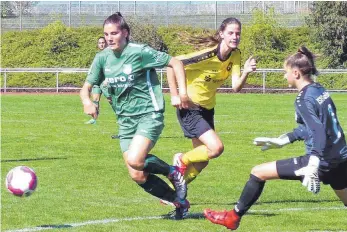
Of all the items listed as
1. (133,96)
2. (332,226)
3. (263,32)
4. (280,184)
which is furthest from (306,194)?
(263,32)

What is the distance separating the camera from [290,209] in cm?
885

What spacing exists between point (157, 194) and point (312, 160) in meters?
2.16

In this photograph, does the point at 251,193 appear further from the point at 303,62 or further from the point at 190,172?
the point at 190,172

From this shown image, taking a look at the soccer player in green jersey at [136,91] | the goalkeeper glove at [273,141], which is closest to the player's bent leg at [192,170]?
the soccer player in green jersey at [136,91]

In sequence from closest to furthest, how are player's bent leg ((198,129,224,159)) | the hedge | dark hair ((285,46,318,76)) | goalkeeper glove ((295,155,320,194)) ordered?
goalkeeper glove ((295,155,320,194))
dark hair ((285,46,318,76))
player's bent leg ((198,129,224,159))
the hedge

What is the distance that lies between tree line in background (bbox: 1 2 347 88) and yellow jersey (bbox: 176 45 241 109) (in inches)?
1184

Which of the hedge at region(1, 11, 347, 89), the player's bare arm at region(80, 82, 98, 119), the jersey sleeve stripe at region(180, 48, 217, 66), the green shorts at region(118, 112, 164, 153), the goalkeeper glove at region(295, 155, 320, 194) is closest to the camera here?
the goalkeeper glove at region(295, 155, 320, 194)

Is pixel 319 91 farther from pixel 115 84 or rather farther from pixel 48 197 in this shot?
pixel 48 197

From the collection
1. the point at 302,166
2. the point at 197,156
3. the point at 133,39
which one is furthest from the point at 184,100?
the point at 133,39

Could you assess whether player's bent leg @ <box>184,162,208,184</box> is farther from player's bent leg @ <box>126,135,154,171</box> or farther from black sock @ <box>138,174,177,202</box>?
player's bent leg @ <box>126,135,154,171</box>

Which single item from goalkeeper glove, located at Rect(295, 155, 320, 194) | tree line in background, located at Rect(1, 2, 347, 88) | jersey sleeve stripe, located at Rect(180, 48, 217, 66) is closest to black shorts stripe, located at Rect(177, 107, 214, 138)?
jersey sleeve stripe, located at Rect(180, 48, 217, 66)

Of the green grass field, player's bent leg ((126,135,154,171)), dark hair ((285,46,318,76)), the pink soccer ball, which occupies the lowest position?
the green grass field

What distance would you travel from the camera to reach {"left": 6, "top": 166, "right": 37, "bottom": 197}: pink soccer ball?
8.12m

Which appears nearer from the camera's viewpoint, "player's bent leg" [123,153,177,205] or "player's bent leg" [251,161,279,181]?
"player's bent leg" [251,161,279,181]
